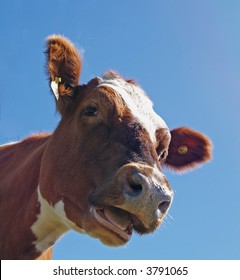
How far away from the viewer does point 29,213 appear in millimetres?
7145

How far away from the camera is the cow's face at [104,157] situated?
5.28 meters

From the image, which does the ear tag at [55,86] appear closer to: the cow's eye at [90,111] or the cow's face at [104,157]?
the cow's face at [104,157]

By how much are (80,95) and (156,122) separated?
1328 mm

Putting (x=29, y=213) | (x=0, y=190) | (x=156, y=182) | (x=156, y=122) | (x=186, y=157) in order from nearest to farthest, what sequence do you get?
1. (x=156, y=182)
2. (x=156, y=122)
3. (x=29, y=213)
4. (x=0, y=190)
5. (x=186, y=157)

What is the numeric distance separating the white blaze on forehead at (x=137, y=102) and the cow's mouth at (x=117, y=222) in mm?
1112

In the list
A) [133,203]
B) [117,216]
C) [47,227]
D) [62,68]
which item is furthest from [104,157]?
[62,68]

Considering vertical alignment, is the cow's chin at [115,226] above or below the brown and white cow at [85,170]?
below

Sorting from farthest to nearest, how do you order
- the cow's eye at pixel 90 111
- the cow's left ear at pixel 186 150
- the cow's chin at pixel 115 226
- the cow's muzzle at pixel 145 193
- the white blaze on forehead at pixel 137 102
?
the cow's left ear at pixel 186 150 → the cow's eye at pixel 90 111 → the white blaze on forehead at pixel 137 102 → the cow's chin at pixel 115 226 → the cow's muzzle at pixel 145 193

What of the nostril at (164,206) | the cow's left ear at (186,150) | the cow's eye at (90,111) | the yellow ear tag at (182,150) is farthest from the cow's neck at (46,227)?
the yellow ear tag at (182,150)

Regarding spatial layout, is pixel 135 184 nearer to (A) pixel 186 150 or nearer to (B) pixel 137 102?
(B) pixel 137 102

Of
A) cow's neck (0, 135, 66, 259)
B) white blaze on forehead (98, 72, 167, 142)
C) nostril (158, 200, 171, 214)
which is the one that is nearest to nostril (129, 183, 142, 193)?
nostril (158, 200, 171, 214)

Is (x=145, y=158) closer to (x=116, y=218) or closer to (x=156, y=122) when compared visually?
(x=116, y=218)

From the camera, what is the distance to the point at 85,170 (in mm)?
6176
